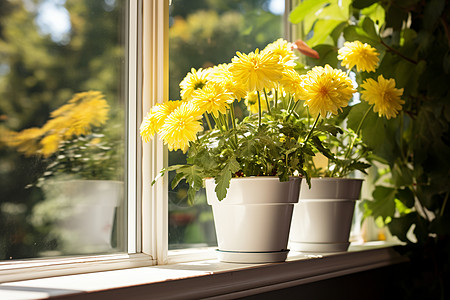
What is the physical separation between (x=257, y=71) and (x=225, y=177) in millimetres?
207

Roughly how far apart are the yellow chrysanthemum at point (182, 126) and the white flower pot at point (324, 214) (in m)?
0.45

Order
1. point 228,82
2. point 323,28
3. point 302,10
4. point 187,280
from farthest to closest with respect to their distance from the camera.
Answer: point 323,28, point 302,10, point 228,82, point 187,280

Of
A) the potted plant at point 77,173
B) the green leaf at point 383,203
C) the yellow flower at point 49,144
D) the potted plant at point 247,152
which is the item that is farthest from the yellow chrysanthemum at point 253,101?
the green leaf at point 383,203

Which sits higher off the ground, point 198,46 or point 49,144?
point 198,46

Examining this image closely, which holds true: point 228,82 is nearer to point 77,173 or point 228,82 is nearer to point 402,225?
point 77,173

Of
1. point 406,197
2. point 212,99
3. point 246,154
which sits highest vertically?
point 212,99

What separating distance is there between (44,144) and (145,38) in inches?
12.9

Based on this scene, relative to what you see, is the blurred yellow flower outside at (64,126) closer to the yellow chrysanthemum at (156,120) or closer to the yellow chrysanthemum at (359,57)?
the yellow chrysanthemum at (156,120)

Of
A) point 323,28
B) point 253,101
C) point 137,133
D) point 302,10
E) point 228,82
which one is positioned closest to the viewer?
point 228,82

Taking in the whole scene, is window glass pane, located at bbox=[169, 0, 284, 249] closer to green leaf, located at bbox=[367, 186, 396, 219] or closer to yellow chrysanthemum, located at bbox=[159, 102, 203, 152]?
yellow chrysanthemum, located at bbox=[159, 102, 203, 152]

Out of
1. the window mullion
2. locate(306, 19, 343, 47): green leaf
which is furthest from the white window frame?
locate(306, 19, 343, 47): green leaf

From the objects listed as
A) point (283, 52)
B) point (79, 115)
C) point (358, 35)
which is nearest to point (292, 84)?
point (283, 52)

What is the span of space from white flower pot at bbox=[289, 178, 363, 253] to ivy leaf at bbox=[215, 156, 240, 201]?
1.20 ft

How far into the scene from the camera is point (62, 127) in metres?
0.95
